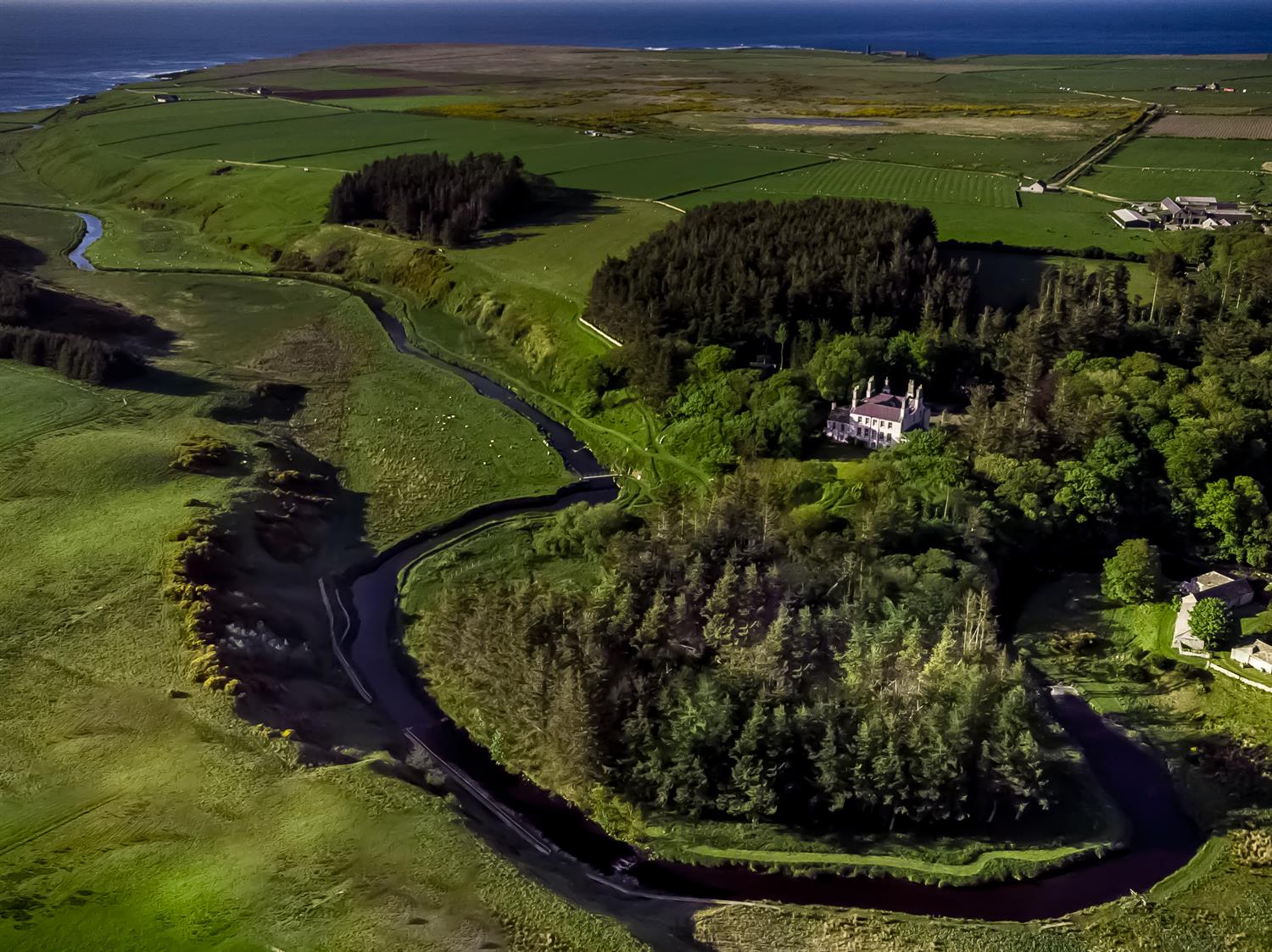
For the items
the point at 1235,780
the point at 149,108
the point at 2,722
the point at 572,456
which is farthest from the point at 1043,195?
the point at 149,108

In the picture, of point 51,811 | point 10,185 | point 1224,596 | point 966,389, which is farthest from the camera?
→ point 10,185

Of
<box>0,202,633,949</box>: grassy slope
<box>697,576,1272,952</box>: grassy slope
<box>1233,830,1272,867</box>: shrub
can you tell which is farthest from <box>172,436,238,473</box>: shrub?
<box>1233,830,1272,867</box>: shrub

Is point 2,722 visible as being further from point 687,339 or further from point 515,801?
point 687,339

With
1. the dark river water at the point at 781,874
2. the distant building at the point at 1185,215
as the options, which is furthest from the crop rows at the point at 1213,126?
the dark river water at the point at 781,874

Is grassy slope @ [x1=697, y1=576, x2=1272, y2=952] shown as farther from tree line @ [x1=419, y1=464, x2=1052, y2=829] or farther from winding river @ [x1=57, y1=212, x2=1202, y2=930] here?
tree line @ [x1=419, y1=464, x2=1052, y2=829]

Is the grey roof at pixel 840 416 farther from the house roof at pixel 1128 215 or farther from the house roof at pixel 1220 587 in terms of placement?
the house roof at pixel 1128 215

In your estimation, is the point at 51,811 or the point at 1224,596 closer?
the point at 51,811
